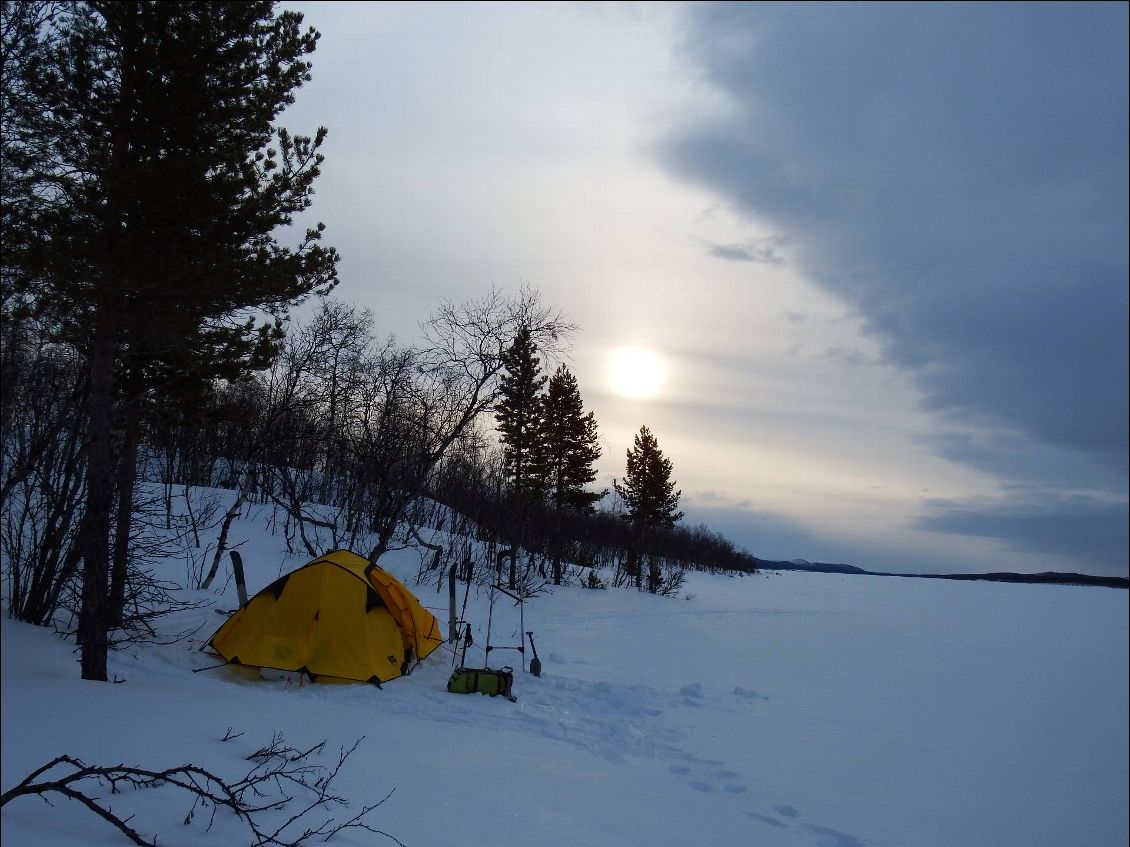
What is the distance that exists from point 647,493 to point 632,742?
2994 cm

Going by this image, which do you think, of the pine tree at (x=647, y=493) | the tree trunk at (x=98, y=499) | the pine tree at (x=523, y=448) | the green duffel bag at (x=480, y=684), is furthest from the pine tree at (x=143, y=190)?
the pine tree at (x=647, y=493)

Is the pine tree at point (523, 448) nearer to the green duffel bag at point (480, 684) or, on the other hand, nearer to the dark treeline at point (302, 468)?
the dark treeline at point (302, 468)

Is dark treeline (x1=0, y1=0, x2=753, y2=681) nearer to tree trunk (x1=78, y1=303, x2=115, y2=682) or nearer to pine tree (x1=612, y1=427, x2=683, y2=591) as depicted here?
tree trunk (x1=78, y1=303, x2=115, y2=682)

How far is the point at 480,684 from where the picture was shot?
32.0ft

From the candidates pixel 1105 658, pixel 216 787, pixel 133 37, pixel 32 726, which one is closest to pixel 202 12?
pixel 133 37

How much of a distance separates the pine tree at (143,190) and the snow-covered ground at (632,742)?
236 centimetres

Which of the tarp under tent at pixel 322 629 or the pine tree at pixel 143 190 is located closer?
the pine tree at pixel 143 190

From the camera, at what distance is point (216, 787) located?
4.62 metres

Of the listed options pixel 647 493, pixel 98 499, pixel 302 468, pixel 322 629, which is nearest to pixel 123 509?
pixel 98 499

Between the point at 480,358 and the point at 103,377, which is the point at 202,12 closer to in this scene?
the point at 103,377

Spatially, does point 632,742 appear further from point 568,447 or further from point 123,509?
point 568,447

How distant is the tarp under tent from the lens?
377 inches

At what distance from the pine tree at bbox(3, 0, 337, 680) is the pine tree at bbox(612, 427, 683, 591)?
31.9 m

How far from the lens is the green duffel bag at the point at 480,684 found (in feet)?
31.8
